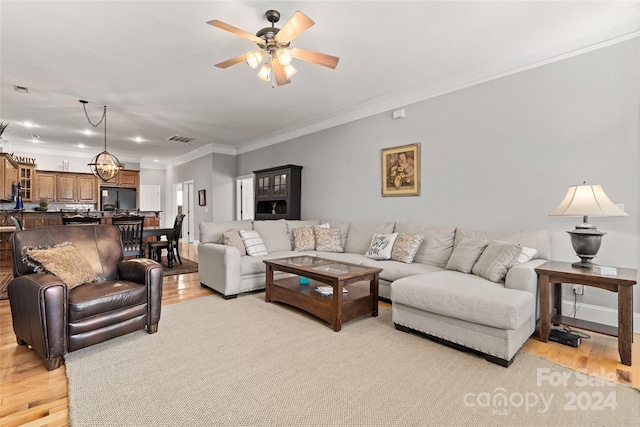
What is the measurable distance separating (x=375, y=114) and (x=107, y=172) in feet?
15.0

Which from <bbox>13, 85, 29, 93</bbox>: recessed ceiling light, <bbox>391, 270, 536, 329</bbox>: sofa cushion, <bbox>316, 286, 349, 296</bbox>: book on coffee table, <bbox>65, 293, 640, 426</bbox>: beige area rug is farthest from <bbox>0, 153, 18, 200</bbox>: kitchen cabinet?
<bbox>391, 270, 536, 329</bbox>: sofa cushion

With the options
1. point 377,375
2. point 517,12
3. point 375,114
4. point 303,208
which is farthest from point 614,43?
point 303,208

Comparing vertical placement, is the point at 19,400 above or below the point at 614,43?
below

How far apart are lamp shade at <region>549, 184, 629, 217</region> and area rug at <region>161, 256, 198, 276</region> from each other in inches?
201

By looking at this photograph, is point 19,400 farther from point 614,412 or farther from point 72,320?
point 614,412

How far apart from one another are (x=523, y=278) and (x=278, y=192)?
4.59 m

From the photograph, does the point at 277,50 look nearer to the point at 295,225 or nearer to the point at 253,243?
the point at 253,243

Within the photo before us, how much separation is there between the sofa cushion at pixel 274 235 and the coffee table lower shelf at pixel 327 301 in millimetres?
1044

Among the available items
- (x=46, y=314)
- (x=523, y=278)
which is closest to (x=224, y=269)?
(x=46, y=314)

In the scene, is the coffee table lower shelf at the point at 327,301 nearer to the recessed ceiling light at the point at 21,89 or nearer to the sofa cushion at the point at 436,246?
the sofa cushion at the point at 436,246

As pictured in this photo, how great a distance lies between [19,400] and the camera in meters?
1.77

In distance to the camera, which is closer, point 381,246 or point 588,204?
point 588,204

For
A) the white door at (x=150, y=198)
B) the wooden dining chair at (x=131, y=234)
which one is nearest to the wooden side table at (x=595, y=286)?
the wooden dining chair at (x=131, y=234)

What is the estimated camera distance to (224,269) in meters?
3.71
